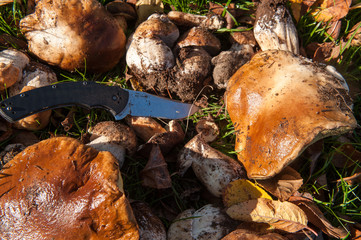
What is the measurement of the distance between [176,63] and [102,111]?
0.94 m

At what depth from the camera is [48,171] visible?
2059 mm

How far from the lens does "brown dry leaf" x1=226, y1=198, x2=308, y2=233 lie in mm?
2256

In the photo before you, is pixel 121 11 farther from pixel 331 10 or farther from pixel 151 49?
pixel 331 10

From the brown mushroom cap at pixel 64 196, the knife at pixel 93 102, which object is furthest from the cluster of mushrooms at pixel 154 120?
the knife at pixel 93 102

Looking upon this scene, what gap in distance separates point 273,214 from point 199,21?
2223mm

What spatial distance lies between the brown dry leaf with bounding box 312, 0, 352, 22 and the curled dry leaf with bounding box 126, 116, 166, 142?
2.33 metres

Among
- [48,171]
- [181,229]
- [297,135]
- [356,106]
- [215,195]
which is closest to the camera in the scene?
[48,171]

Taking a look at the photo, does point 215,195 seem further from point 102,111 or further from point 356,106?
point 356,106

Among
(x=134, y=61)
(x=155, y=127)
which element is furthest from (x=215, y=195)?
(x=134, y=61)

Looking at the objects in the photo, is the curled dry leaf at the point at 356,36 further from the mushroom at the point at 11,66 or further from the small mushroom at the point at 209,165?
the mushroom at the point at 11,66

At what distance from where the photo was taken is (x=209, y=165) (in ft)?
8.72

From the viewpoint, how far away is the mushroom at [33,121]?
2.72 metres

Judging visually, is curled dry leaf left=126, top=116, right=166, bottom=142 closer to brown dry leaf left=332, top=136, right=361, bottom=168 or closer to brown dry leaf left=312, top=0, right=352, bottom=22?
brown dry leaf left=332, top=136, right=361, bottom=168

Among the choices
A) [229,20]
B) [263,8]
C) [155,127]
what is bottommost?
[155,127]
